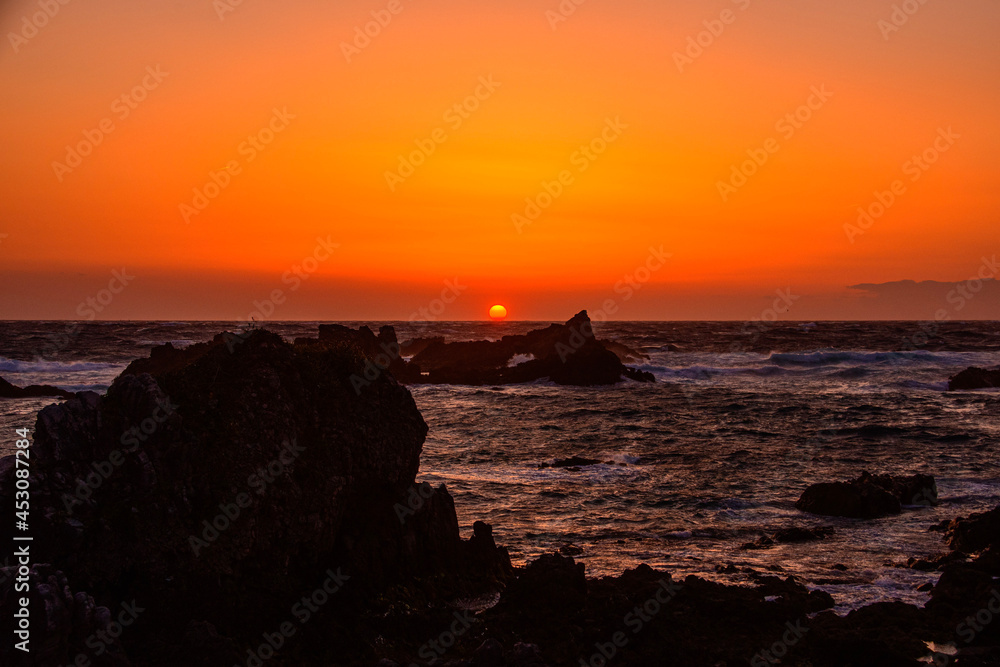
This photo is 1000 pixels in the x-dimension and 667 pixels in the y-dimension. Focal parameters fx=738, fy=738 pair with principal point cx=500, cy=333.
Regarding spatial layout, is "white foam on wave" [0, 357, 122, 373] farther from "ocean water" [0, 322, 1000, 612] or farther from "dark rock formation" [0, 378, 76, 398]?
"dark rock formation" [0, 378, 76, 398]

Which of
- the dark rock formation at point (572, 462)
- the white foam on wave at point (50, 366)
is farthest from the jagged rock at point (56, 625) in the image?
the white foam on wave at point (50, 366)

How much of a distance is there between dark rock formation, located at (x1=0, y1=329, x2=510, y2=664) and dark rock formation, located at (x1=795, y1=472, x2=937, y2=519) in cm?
1049

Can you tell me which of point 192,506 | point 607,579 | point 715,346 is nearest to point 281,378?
point 192,506

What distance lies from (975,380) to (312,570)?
57.5m

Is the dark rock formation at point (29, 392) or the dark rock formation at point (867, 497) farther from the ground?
the dark rock formation at point (29, 392)

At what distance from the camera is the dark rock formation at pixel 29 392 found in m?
47.3

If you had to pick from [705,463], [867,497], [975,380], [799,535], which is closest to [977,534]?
[799,535]

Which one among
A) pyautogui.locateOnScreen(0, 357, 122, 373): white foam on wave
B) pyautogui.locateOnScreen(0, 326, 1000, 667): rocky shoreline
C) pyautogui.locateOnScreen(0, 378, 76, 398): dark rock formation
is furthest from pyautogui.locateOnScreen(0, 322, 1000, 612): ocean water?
pyautogui.locateOnScreen(0, 357, 122, 373): white foam on wave

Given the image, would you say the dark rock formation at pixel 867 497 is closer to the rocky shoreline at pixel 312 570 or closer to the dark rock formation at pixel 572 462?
the rocky shoreline at pixel 312 570

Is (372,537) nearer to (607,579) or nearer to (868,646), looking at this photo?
(607,579)

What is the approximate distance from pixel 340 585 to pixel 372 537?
1.06 metres

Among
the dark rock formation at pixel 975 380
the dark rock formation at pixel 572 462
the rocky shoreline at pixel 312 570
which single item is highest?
the rocky shoreline at pixel 312 570

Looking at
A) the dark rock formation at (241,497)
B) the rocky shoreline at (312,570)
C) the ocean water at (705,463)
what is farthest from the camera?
the ocean water at (705,463)

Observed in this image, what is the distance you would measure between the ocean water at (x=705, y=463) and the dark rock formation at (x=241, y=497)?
390 cm
